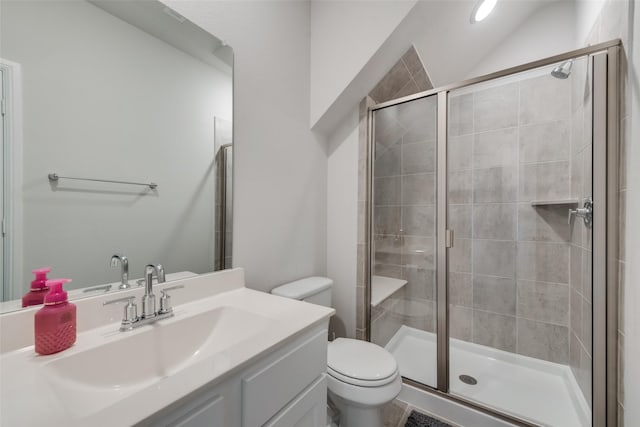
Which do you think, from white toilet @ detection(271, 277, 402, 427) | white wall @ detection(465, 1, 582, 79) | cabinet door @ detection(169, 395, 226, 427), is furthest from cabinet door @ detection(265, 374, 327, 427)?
white wall @ detection(465, 1, 582, 79)

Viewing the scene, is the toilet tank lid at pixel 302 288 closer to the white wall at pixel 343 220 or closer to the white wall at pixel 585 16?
the white wall at pixel 343 220

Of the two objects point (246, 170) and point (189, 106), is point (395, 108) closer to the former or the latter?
point (246, 170)

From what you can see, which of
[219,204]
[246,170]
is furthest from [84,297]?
[246,170]

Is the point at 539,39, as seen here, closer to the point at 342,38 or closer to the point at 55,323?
the point at 342,38

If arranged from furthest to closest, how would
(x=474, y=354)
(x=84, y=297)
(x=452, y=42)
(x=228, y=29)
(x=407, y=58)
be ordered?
(x=474, y=354), (x=452, y=42), (x=407, y=58), (x=228, y=29), (x=84, y=297)

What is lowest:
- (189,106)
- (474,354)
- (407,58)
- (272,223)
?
(474,354)

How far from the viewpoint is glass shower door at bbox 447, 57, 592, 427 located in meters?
1.65

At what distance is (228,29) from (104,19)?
1.67ft

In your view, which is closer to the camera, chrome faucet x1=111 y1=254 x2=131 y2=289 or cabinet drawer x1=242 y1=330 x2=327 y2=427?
cabinet drawer x1=242 y1=330 x2=327 y2=427

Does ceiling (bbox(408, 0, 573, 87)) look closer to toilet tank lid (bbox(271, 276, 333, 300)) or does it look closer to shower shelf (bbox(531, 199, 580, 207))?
shower shelf (bbox(531, 199, 580, 207))

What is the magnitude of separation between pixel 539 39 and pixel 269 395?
114 inches

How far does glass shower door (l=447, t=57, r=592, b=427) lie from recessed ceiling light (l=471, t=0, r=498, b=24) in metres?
0.42

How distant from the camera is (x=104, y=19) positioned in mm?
877

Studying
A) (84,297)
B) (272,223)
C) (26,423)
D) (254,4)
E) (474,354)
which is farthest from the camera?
(474,354)
